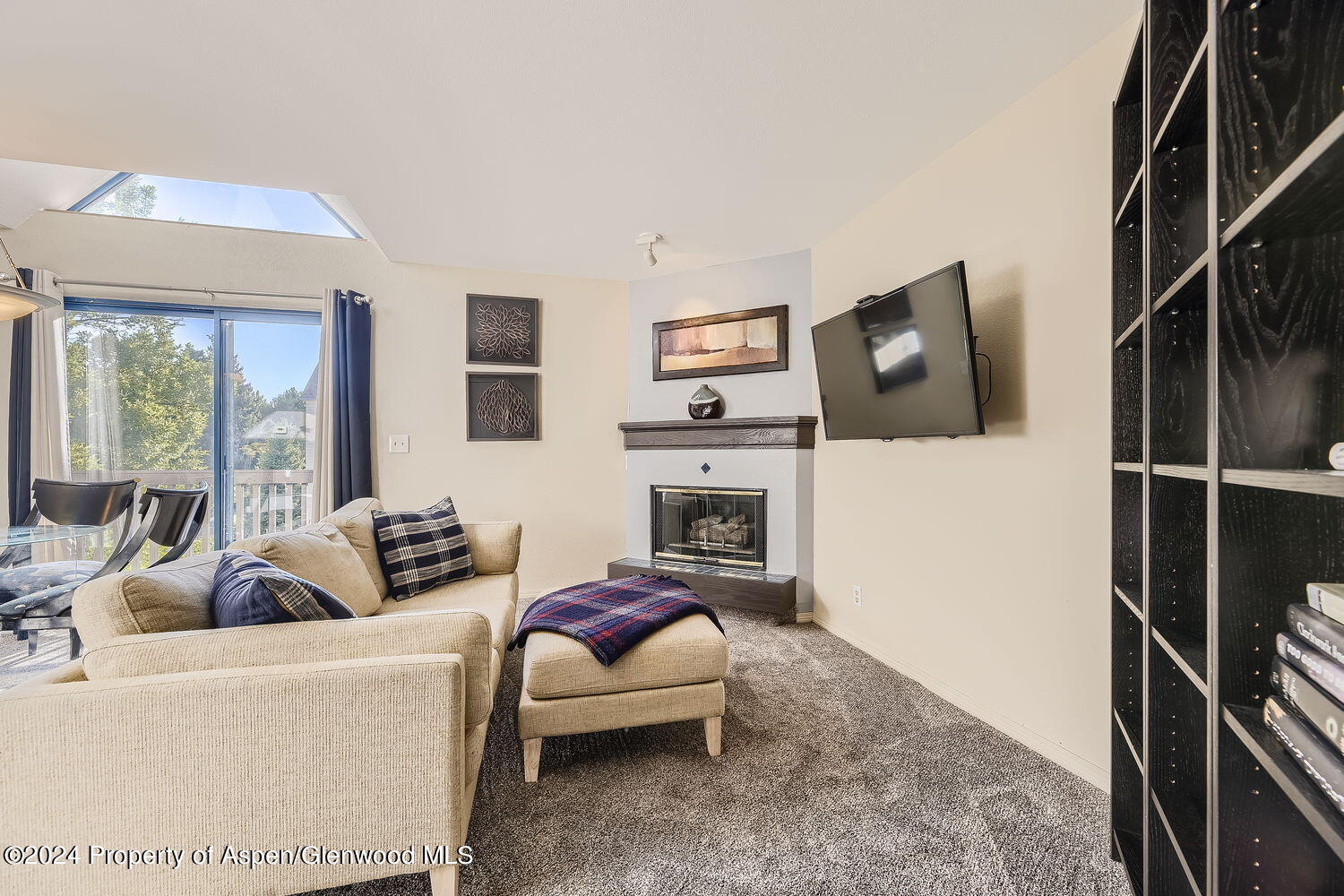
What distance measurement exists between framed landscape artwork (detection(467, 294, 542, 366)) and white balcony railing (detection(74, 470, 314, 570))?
1.35 metres

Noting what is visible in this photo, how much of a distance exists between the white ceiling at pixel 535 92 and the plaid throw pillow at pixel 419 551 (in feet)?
5.14

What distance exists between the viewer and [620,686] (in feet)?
5.69

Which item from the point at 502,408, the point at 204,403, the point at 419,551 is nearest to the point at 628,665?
the point at 419,551

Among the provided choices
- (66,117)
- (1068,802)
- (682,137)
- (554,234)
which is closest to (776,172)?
(682,137)

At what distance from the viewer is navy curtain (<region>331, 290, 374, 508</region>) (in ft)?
11.5

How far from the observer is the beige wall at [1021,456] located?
1.74m

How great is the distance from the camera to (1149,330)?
3.56 feet

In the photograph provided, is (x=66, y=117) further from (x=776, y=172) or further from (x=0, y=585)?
(x=776, y=172)

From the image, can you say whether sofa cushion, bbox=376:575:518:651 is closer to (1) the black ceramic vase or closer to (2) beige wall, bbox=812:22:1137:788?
(1) the black ceramic vase

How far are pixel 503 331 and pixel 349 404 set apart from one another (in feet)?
3.53

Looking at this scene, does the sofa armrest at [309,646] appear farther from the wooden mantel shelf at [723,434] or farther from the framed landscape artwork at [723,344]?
the framed landscape artwork at [723,344]

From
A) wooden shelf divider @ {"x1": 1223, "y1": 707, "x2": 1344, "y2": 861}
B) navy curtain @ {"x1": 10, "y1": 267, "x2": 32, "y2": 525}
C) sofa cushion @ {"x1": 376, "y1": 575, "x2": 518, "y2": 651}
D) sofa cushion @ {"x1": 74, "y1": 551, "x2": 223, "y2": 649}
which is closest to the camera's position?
wooden shelf divider @ {"x1": 1223, "y1": 707, "x2": 1344, "y2": 861}

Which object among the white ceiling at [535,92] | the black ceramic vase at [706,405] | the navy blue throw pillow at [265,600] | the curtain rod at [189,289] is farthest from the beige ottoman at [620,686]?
the curtain rod at [189,289]

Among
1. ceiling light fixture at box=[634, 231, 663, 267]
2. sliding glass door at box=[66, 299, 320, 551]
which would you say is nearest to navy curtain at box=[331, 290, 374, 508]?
sliding glass door at box=[66, 299, 320, 551]
